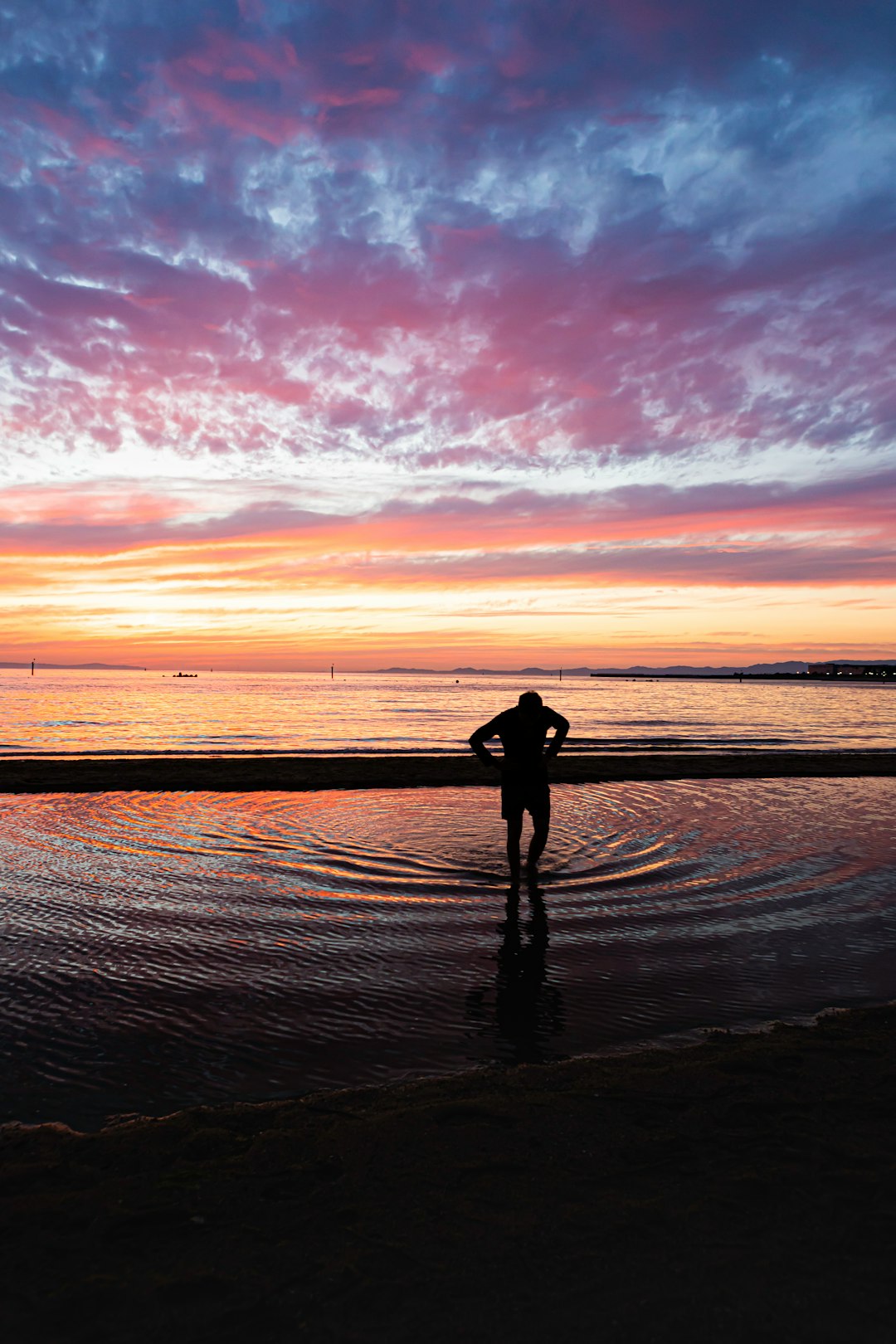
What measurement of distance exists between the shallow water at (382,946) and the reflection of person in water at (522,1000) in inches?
0.8

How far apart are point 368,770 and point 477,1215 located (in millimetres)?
17267

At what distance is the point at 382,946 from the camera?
6.64 metres

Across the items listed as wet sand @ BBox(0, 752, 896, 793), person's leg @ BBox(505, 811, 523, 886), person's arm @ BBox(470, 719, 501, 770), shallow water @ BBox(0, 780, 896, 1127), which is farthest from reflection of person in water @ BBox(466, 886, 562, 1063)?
wet sand @ BBox(0, 752, 896, 793)

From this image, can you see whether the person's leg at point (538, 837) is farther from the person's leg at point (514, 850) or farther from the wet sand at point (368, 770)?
the wet sand at point (368, 770)

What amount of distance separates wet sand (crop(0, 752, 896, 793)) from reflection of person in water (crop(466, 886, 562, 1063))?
10662 millimetres

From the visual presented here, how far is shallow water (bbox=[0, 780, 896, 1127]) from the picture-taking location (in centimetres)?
461

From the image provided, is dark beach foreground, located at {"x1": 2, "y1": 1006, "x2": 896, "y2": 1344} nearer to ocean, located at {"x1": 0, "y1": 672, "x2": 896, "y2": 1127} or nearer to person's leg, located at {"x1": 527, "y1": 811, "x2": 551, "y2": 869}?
ocean, located at {"x1": 0, "y1": 672, "x2": 896, "y2": 1127}

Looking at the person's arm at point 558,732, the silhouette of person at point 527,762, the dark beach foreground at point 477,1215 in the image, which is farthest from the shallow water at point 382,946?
the person's arm at point 558,732

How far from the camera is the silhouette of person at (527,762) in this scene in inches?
361

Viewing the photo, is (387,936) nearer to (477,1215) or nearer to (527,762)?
(527,762)

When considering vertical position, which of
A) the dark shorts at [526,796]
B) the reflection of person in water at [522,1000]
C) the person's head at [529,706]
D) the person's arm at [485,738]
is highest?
the person's head at [529,706]

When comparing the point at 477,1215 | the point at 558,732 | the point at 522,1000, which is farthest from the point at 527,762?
the point at 477,1215

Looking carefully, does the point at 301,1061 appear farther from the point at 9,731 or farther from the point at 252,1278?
the point at 9,731

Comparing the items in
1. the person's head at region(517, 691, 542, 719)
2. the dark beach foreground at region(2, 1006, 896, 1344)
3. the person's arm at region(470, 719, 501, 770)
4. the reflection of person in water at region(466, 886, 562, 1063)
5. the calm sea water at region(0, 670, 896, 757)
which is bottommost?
the calm sea water at region(0, 670, 896, 757)
